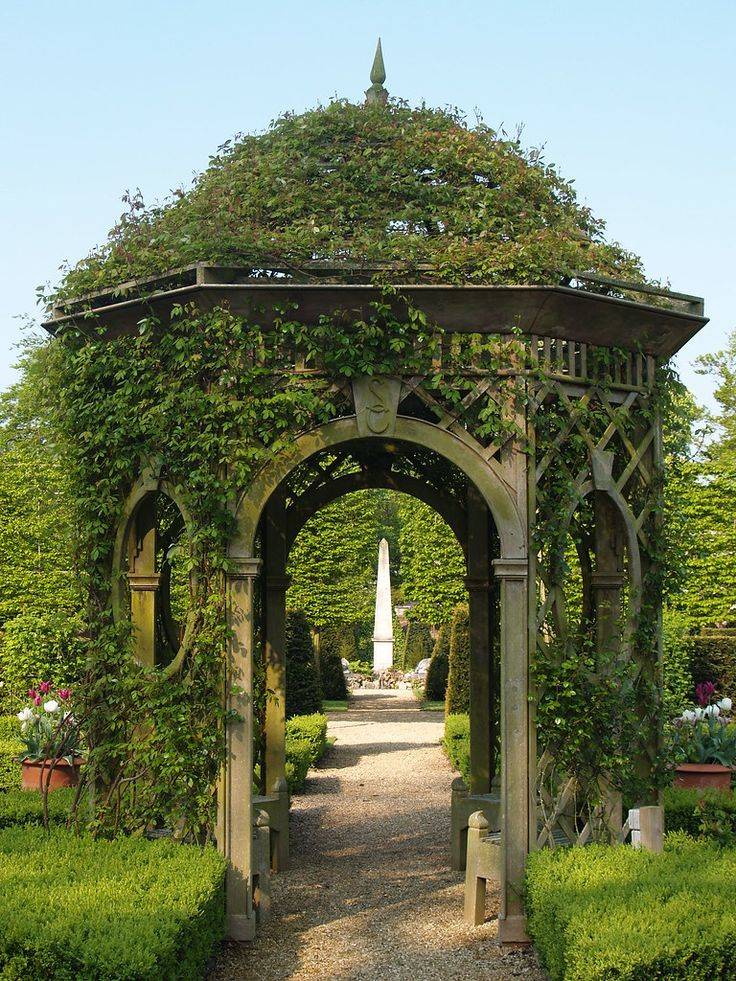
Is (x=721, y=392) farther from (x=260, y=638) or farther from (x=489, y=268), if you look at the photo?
(x=489, y=268)

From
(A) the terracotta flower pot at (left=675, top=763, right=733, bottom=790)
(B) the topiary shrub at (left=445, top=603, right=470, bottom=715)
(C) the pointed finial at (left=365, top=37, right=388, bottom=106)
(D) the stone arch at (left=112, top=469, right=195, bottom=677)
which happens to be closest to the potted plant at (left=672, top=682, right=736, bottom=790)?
(A) the terracotta flower pot at (left=675, top=763, right=733, bottom=790)

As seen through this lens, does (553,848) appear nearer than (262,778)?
Yes

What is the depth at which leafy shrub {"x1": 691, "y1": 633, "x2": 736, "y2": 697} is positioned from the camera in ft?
71.1

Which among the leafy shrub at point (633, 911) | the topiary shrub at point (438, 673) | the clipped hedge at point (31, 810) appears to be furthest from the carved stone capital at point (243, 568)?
the topiary shrub at point (438, 673)

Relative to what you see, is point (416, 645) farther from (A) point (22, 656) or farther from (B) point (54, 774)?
(B) point (54, 774)

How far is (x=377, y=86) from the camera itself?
8.84 meters

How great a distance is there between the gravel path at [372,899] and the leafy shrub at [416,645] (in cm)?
2383

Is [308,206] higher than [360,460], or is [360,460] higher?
[308,206]

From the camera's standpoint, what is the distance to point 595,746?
7469mm

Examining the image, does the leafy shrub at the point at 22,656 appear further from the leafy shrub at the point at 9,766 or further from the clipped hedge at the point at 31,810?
the clipped hedge at the point at 31,810

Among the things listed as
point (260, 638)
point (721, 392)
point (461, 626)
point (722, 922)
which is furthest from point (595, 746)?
point (721, 392)

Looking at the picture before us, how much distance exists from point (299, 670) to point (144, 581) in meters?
13.4

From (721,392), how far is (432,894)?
25.9 metres

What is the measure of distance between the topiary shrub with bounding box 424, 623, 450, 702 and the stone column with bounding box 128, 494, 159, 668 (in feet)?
70.1
